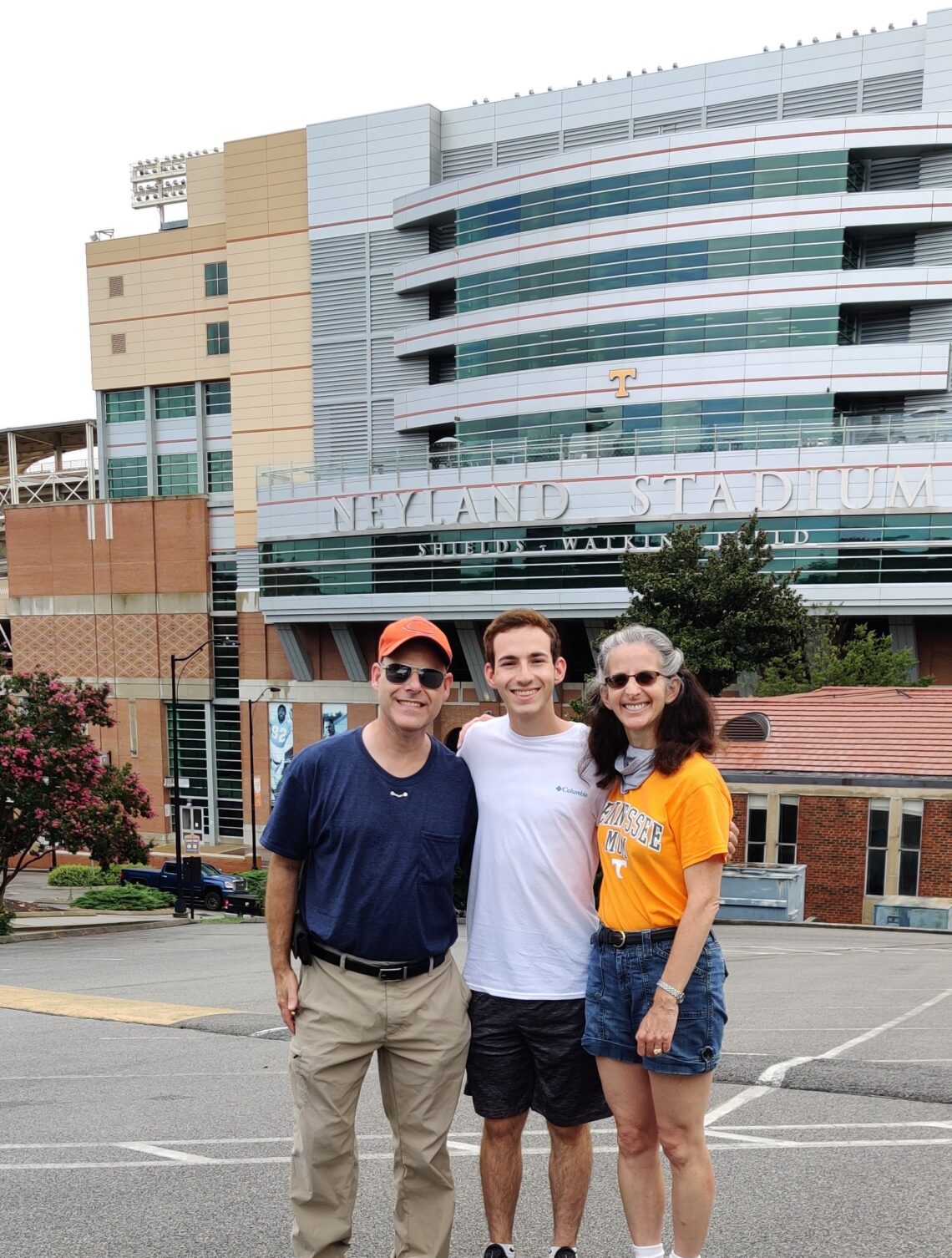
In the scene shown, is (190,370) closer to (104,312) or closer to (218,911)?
(104,312)

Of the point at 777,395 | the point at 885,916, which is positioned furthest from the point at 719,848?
the point at 777,395

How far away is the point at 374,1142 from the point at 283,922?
81.4 inches

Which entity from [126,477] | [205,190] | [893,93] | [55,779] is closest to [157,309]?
[205,190]

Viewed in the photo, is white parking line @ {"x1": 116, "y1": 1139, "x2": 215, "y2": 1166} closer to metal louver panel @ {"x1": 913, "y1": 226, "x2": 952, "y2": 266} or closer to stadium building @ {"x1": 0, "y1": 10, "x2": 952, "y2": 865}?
stadium building @ {"x1": 0, "y1": 10, "x2": 952, "y2": 865}

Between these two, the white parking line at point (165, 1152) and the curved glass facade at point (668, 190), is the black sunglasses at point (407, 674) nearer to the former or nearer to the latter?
the white parking line at point (165, 1152)

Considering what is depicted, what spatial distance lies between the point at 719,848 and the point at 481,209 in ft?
171

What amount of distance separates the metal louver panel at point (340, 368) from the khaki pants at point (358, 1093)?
56.2 metres

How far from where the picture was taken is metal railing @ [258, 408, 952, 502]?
42562mm

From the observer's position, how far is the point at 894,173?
47.5 metres

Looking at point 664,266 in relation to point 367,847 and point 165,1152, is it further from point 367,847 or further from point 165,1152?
point 367,847

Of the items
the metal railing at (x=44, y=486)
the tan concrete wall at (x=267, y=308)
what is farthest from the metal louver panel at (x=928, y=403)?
the metal railing at (x=44, y=486)

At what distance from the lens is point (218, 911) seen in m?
35.9

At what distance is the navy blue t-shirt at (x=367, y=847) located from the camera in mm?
3963

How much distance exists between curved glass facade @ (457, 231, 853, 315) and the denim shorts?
153 ft
